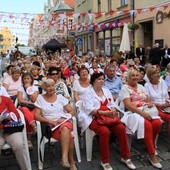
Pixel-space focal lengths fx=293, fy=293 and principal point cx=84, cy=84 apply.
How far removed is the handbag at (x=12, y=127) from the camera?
3.74 metres

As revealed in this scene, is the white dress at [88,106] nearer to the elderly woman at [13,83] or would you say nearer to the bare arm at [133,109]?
the bare arm at [133,109]

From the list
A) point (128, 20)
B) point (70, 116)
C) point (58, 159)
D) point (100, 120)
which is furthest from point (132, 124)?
point (128, 20)

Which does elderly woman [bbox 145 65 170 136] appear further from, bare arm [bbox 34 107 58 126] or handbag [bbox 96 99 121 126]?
bare arm [bbox 34 107 58 126]

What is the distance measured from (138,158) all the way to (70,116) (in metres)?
1.18

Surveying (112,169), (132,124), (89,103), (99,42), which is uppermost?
(99,42)

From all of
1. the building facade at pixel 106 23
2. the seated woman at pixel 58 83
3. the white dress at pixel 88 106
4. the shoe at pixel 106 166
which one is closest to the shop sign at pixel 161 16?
the building facade at pixel 106 23

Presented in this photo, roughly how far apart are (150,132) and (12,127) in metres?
1.91

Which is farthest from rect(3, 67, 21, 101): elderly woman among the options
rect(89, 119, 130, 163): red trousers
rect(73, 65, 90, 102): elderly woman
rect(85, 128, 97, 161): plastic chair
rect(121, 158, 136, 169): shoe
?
rect(121, 158, 136, 169): shoe

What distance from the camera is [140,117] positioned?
14.2 ft

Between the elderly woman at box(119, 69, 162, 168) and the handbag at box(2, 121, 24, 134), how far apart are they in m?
1.56

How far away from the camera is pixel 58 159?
435cm

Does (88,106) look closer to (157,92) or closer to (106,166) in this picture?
(106,166)

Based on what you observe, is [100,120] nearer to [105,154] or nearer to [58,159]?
[105,154]

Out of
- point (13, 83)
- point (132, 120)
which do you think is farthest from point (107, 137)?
point (13, 83)
